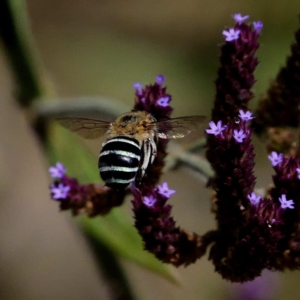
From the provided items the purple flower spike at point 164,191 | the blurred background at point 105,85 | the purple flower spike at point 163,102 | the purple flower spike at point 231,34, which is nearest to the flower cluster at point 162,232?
the purple flower spike at point 164,191

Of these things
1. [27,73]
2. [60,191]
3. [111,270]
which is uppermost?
[27,73]

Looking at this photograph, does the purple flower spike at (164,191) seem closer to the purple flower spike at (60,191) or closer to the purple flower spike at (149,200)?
the purple flower spike at (149,200)

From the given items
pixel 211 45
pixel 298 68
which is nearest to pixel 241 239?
pixel 298 68

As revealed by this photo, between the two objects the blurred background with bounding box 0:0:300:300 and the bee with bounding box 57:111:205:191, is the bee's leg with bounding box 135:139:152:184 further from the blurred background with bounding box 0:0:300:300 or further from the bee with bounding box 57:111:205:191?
the blurred background with bounding box 0:0:300:300

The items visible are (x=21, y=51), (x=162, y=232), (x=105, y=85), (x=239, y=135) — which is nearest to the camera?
(x=239, y=135)

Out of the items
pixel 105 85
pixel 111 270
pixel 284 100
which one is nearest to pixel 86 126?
pixel 284 100

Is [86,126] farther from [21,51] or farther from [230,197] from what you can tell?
[21,51]
